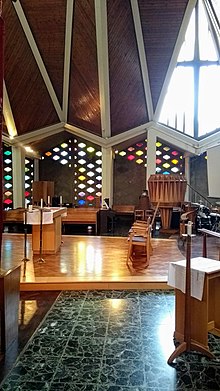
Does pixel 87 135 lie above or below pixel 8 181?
above

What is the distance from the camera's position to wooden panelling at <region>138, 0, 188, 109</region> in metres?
7.67

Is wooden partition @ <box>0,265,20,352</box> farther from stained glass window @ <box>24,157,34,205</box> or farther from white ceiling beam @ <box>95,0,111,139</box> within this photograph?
stained glass window @ <box>24,157,34,205</box>

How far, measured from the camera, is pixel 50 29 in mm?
8039

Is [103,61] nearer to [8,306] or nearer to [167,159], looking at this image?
[167,159]

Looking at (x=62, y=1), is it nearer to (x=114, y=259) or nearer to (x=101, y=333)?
(x=114, y=259)

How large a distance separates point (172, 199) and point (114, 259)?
3.31 m

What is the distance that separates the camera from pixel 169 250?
6348mm

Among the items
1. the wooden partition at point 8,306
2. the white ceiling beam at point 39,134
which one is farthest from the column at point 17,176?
the wooden partition at point 8,306

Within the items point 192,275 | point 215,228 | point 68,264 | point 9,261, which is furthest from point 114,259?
point 215,228

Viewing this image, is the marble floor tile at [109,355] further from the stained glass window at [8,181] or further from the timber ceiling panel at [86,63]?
the stained glass window at [8,181]

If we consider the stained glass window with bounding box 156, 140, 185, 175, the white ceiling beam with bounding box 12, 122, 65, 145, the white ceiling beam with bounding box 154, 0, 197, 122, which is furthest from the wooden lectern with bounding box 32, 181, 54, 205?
the stained glass window with bounding box 156, 140, 185, 175

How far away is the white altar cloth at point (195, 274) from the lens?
8.31 feet

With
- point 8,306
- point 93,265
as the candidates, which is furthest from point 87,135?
point 8,306

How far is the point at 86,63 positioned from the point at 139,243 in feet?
18.7
